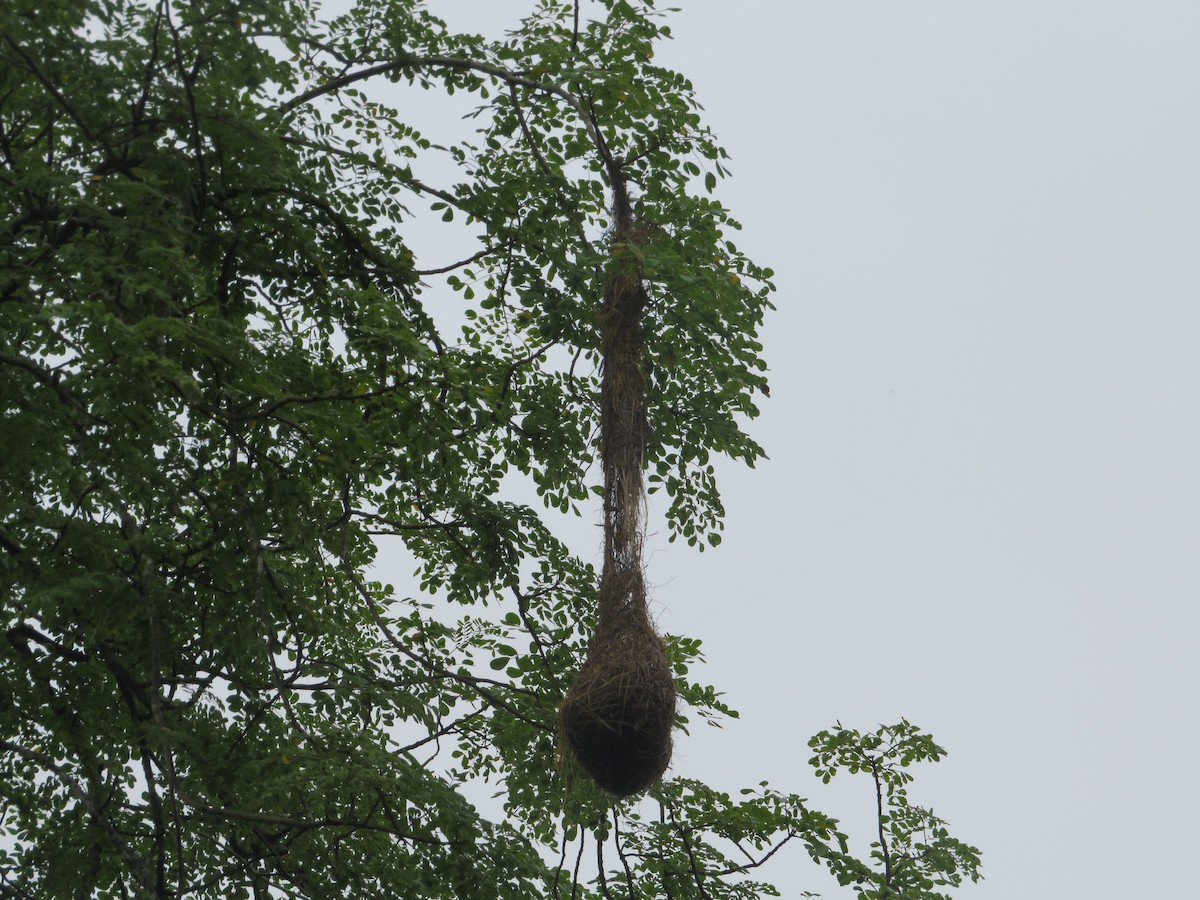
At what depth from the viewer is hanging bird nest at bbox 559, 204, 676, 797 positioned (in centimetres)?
515

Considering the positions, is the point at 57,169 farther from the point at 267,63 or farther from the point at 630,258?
the point at 630,258

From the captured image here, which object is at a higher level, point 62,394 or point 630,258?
point 630,258

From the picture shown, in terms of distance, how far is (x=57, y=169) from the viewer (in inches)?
225

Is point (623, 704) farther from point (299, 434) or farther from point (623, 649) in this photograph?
point (299, 434)

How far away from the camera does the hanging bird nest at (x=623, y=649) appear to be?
515 centimetres

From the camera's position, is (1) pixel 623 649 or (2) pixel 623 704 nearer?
(2) pixel 623 704

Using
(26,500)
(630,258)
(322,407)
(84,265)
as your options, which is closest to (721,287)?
(630,258)

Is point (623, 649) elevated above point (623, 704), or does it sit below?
above

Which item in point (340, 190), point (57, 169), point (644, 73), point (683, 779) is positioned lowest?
point (683, 779)

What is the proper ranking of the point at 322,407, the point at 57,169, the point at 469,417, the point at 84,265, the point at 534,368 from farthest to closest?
1. the point at 534,368
2. the point at 469,417
3. the point at 322,407
4. the point at 57,169
5. the point at 84,265

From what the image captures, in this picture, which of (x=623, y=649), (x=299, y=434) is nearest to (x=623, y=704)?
(x=623, y=649)

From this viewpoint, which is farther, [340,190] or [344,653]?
[344,653]

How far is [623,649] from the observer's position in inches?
205

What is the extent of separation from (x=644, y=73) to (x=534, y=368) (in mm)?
1765
